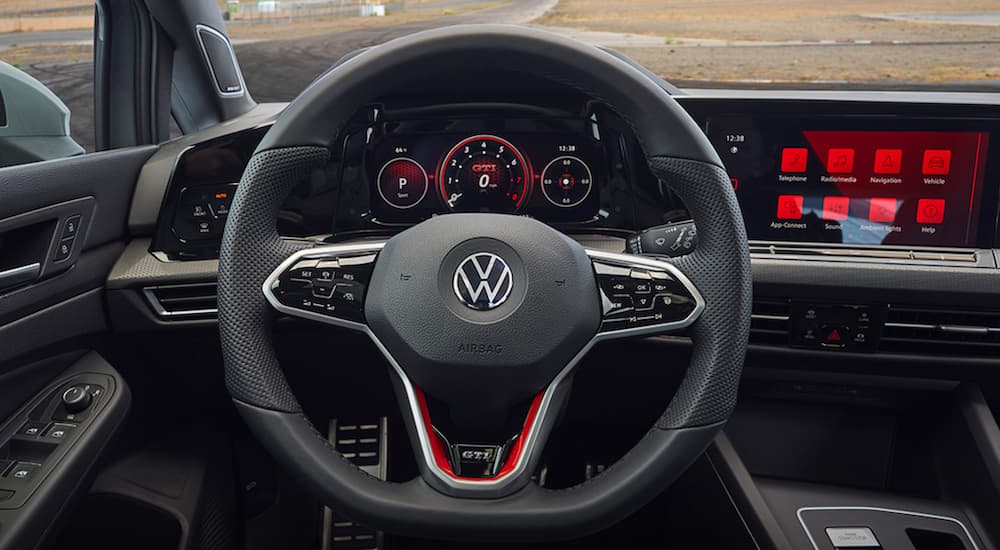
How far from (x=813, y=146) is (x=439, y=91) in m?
0.79

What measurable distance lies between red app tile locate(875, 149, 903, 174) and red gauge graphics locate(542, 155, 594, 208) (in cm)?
60

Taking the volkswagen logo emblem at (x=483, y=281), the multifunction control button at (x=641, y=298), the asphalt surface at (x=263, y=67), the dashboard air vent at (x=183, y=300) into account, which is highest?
the asphalt surface at (x=263, y=67)

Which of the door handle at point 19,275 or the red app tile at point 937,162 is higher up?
the red app tile at point 937,162

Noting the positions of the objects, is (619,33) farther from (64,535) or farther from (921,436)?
(64,535)

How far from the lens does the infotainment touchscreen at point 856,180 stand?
1744mm

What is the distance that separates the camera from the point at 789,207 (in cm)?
180

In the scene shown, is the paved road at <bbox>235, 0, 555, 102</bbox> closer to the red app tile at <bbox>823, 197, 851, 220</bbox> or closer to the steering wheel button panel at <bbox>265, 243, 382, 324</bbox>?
the steering wheel button panel at <bbox>265, 243, 382, 324</bbox>

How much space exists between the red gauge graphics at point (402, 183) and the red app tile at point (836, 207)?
84 cm

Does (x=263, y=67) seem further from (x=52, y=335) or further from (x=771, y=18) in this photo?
(x=771, y=18)

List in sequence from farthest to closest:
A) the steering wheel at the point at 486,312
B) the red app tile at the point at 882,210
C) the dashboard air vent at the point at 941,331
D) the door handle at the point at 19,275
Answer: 1. the red app tile at the point at 882,210
2. the dashboard air vent at the point at 941,331
3. the door handle at the point at 19,275
4. the steering wheel at the point at 486,312

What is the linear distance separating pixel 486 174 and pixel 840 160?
2.43 feet

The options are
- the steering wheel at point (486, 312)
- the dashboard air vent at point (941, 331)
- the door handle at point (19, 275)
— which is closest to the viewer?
the steering wheel at point (486, 312)

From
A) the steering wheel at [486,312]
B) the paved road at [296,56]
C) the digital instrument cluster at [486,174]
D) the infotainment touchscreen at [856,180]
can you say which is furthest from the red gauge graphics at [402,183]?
the infotainment touchscreen at [856,180]

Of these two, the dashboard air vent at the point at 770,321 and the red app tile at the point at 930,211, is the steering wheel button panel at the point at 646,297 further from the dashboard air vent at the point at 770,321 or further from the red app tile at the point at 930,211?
the red app tile at the point at 930,211
